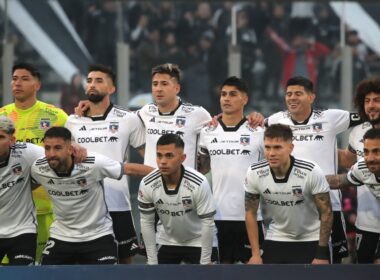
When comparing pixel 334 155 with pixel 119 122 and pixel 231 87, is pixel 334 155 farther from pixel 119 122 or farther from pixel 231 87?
pixel 119 122

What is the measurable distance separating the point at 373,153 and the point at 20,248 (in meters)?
3.21

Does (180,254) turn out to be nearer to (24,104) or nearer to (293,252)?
(293,252)

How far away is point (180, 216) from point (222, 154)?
803 millimetres

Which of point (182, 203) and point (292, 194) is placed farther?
point (182, 203)

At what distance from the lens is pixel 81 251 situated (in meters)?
11.3

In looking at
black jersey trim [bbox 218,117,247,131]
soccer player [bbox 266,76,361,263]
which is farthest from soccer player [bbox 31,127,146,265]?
soccer player [bbox 266,76,361,263]

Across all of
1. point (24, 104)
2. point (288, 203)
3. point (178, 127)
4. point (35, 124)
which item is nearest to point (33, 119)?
point (35, 124)

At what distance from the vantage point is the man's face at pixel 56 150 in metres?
11.0

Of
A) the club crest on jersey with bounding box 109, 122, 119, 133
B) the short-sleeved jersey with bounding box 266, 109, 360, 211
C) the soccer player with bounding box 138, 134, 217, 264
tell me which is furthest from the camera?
the club crest on jersey with bounding box 109, 122, 119, 133

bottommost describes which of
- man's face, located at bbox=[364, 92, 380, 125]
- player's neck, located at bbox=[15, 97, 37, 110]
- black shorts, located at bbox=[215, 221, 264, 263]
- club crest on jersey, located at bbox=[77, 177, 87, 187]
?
black shorts, located at bbox=[215, 221, 264, 263]

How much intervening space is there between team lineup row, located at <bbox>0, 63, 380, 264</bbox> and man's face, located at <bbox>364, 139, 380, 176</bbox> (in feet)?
0.04

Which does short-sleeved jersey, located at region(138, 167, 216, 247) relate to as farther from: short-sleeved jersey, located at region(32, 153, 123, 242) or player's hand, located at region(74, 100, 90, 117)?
player's hand, located at region(74, 100, 90, 117)

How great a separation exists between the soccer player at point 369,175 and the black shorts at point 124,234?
1.95 meters

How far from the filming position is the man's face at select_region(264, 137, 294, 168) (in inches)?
428
